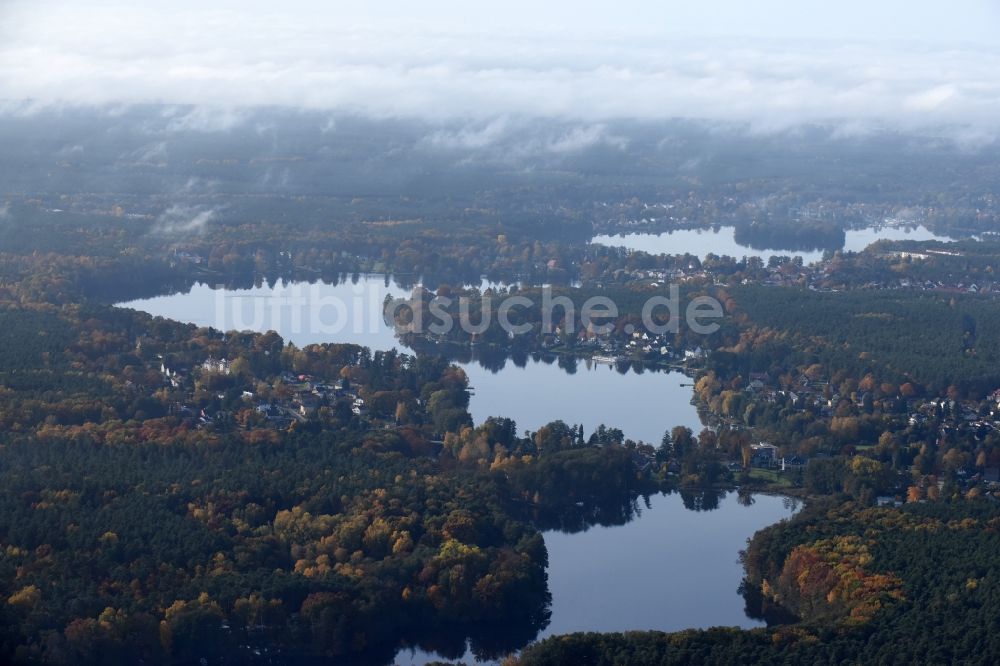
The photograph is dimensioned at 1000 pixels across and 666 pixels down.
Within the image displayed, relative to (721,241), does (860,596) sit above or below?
below

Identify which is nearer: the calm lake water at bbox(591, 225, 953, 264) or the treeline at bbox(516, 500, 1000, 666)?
the treeline at bbox(516, 500, 1000, 666)

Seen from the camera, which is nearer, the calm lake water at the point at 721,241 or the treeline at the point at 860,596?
the treeline at the point at 860,596

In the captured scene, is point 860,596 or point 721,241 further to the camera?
point 721,241

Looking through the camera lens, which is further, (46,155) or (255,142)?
(255,142)

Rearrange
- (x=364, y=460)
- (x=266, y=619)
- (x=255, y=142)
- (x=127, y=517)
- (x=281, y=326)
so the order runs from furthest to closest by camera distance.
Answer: (x=255, y=142) → (x=281, y=326) → (x=364, y=460) → (x=127, y=517) → (x=266, y=619)

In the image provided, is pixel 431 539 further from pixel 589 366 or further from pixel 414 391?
pixel 589 366

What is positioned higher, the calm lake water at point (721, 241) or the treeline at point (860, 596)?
the calm lake water at point (721, 241)

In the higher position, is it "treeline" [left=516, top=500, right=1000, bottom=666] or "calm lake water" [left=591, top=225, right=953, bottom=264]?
"calm lake water" [left=591, top=225, right=953, bottom=264]

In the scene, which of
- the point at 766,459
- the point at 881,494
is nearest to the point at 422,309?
the point at 766,459
